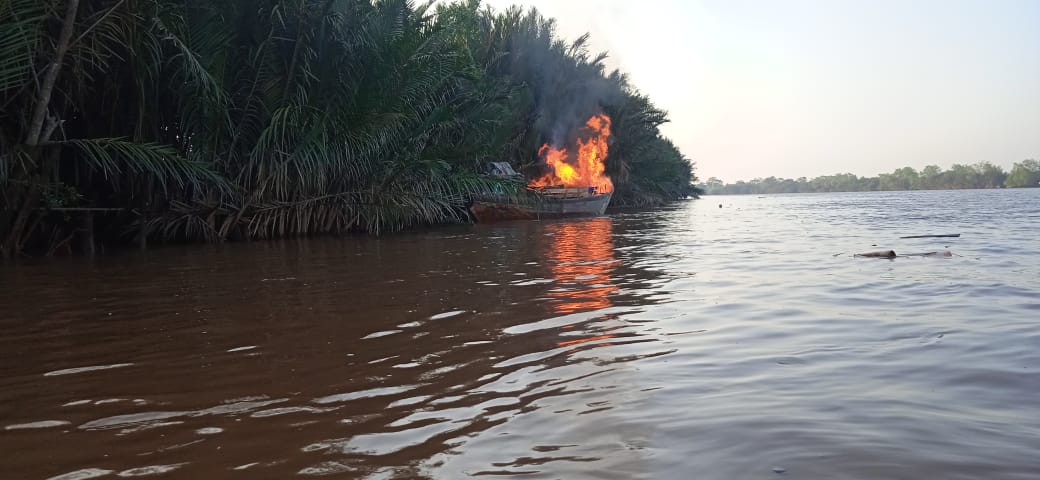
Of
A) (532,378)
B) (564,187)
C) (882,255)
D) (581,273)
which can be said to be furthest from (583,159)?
(532,378)

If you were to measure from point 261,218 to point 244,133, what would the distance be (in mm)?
1854

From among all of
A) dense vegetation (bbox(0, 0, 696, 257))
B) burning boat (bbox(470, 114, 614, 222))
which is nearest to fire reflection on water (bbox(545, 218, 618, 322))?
dense vegetation (bbox(0, 0, 696, 257))

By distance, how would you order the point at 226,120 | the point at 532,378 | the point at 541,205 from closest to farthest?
the point at 532,378 → the point at 226,120 → the point at 541,205

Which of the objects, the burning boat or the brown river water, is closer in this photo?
the brown river water

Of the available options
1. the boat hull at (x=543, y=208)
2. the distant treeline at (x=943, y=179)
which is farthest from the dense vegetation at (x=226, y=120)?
the distant treeline at (x=943, y=179)

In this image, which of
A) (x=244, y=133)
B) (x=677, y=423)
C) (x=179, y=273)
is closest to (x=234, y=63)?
(x=244, y=133)

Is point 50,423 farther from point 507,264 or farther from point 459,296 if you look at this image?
point 507,264

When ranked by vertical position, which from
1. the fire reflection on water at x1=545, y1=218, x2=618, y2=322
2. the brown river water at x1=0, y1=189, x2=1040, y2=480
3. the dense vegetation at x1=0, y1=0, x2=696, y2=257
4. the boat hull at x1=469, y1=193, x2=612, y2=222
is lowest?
the brown river water at x1=0, y1=189, x2=1040, y2=480

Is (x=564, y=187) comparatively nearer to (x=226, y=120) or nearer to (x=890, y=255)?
(x=226, y=120)

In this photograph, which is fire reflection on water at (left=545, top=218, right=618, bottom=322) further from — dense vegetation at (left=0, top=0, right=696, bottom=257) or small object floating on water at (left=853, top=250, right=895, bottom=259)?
dense vegetation at (left=0, top=0, right=696, bottom=257)

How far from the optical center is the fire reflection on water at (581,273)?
585 cm

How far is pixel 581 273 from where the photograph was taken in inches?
319

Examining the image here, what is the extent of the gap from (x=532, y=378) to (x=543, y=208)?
22466 millimetres

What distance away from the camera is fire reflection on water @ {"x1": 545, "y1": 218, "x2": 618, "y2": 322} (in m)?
5.85
